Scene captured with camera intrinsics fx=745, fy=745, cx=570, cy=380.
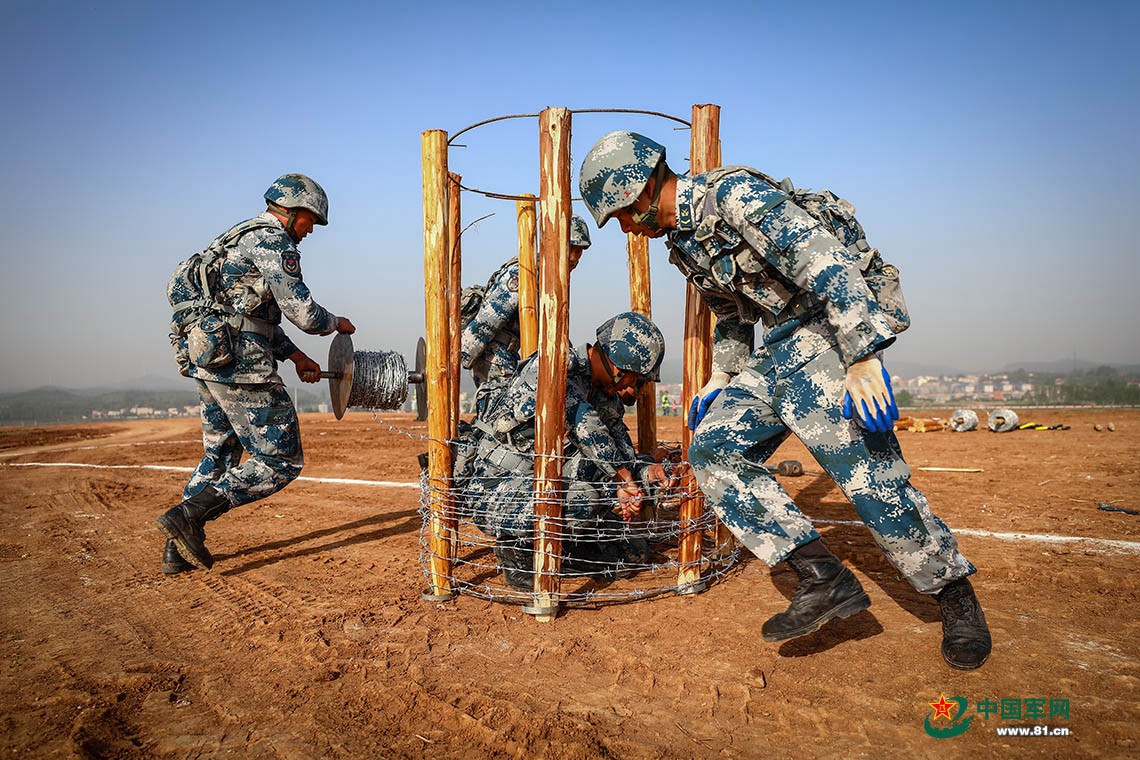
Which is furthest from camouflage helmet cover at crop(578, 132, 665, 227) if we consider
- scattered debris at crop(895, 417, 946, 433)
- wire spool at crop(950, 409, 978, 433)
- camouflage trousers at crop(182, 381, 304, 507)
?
wire spool at crop(950, 409, 978, 433)

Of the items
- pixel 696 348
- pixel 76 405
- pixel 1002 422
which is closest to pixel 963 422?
pixel 1002 422

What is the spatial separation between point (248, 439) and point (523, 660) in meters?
2.91

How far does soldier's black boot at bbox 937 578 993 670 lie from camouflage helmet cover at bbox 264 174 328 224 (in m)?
4.60

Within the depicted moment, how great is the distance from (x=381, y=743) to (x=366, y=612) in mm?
1511

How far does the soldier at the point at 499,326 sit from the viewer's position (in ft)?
20.4

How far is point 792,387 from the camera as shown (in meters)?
3.25

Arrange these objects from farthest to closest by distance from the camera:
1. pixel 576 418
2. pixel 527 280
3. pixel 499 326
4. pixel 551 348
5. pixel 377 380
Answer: pixel 499 326, pixel 377 380, pixel 527 280, pixel 576 418, pixel 551 348

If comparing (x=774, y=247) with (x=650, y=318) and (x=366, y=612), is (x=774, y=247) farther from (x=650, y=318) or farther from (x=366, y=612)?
(x=366, y=612)

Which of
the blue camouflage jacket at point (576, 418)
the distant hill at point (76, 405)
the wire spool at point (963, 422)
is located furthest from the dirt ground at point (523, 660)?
the distant hill at point (76, 405)

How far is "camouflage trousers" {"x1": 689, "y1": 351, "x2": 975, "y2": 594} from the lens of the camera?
122 inches

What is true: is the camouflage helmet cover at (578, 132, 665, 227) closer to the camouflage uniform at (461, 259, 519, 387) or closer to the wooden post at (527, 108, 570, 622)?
the wooden post at (527, 108, 570, 622)

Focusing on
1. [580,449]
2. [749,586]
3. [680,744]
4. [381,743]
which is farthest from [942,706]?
[580,449]

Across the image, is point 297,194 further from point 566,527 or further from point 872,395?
point 872,395

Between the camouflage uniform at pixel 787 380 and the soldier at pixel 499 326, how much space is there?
2.81 m
